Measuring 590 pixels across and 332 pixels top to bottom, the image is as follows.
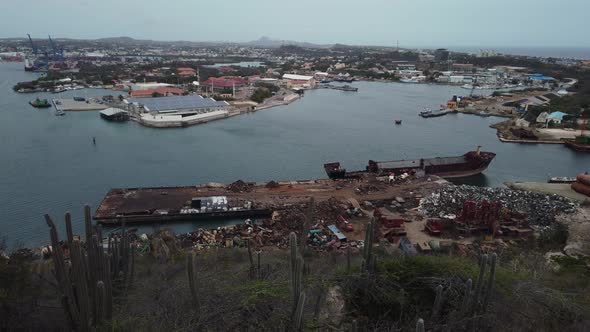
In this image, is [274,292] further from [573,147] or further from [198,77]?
[198,77]

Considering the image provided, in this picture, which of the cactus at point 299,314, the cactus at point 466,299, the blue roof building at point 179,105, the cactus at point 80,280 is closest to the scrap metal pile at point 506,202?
the cactus at point 466,299

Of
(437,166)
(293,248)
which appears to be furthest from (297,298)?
(437,166)

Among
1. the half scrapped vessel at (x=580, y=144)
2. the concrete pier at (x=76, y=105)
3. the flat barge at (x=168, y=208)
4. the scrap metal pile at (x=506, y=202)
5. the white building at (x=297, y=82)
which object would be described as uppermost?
the white building at (x=297, y=82)

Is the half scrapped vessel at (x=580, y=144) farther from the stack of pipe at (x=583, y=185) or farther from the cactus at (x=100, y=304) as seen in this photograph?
the cactus at (x=100, y=304)

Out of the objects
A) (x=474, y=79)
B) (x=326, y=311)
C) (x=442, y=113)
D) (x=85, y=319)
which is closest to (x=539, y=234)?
(x=326, y=311)

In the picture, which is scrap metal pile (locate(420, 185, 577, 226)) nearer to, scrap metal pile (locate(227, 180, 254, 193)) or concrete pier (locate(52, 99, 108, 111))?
scrap metal pile (locate(227, 180, 254, 193))

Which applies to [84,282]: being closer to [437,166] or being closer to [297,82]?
[437,166]
